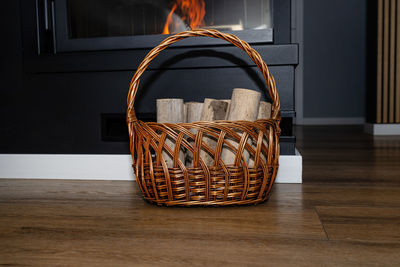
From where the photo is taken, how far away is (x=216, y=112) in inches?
38.1

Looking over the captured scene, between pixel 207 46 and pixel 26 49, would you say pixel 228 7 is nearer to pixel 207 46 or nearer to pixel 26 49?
pixel 207 46

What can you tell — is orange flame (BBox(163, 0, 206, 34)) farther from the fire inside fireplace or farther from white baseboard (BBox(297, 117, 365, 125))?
white baseboard (BBox(297, 117, 365, 125))

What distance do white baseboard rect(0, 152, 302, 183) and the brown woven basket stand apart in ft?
1.34

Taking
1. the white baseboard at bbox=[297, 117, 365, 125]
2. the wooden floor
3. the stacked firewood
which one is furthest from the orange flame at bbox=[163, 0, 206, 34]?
the white baseboard at bbox=[297, 117, 365, 125]

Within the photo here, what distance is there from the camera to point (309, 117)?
516 cm

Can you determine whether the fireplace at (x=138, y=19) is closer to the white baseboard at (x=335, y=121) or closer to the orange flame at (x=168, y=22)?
the orange flame at (x=168, y=22)

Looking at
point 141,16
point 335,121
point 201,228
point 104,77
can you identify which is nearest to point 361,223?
point 201,228

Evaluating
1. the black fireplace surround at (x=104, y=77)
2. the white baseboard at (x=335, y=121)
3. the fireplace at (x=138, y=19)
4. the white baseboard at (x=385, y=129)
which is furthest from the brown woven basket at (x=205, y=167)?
the white baseboard at (x=335, y=121)

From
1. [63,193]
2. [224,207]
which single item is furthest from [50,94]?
[224,207]

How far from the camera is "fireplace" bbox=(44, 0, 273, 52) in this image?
1.32 m

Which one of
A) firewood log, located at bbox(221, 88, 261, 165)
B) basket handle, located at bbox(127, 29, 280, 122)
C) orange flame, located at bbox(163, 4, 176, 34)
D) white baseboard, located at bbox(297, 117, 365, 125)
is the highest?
orange flame, located at bbox(163, 4, 176, 34)

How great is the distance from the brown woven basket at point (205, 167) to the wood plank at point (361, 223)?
0.59 feet

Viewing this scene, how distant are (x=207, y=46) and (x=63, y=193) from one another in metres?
0.68

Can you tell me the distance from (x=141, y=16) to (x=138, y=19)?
0.7 inches
